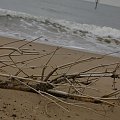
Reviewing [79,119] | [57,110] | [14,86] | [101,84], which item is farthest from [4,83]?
[101,84]

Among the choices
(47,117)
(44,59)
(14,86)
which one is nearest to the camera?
(47,117)

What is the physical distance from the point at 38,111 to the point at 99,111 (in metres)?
0.67

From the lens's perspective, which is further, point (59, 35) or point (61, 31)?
point (61, 31)

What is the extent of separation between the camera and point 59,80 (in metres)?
3.95

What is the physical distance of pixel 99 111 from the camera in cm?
389

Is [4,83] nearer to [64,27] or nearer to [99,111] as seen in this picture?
[99,111]

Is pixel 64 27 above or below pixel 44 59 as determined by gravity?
below

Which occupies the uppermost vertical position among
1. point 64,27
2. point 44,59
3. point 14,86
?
point 14,86

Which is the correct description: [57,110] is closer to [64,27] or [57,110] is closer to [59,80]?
[59,80]

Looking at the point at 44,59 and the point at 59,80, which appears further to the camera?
the point at 44,59

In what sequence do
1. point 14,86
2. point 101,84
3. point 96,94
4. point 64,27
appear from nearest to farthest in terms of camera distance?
point 14,86
point 96,94
point 101,84
point 64,27

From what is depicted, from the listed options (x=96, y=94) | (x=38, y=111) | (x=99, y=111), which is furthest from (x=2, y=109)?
(x=96, y=94)

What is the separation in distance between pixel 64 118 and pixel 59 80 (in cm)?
51

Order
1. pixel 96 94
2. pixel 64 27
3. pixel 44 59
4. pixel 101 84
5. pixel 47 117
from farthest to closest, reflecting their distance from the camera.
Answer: pixel 64 27 < pixel 44 59 < pixel 101 84 < pixel 96 94 < pixel 47 117
